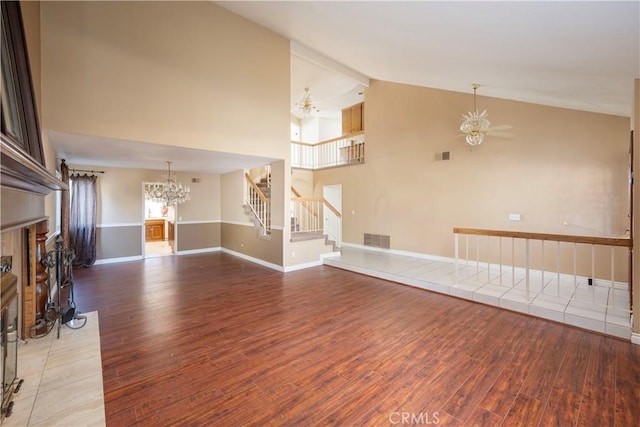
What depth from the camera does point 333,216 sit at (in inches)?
336

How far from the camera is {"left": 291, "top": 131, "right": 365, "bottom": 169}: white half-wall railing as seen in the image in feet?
28.3

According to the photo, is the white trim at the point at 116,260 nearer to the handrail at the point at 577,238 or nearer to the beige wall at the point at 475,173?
the beige wall at the point at 475,173

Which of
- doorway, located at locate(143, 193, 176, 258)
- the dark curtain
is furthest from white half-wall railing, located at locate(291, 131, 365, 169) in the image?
the dark curtain

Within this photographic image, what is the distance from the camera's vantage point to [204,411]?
1.96 metres

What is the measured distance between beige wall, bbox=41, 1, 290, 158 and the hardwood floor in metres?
2.72

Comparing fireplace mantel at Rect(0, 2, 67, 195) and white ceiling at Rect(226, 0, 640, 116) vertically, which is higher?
white ceiling at Rect(226, 0, 640, 116)

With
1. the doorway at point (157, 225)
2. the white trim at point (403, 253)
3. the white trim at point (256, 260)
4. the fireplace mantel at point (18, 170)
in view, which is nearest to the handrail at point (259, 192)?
the white trim at point (256, 260)

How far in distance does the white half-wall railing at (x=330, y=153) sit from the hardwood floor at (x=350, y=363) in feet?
17.6

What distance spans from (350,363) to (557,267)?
364 cm

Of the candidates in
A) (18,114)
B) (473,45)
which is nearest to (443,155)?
(473,45)

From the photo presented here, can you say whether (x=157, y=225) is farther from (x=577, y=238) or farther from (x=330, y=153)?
(x=577, y=238)

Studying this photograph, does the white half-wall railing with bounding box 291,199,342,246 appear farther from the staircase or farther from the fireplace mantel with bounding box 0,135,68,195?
the fireplace mantel with bounding box 0,135,68,195

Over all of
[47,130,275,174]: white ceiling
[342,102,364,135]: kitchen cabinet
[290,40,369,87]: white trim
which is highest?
[290,40,369,87]: white trim

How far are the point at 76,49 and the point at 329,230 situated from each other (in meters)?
6.75
